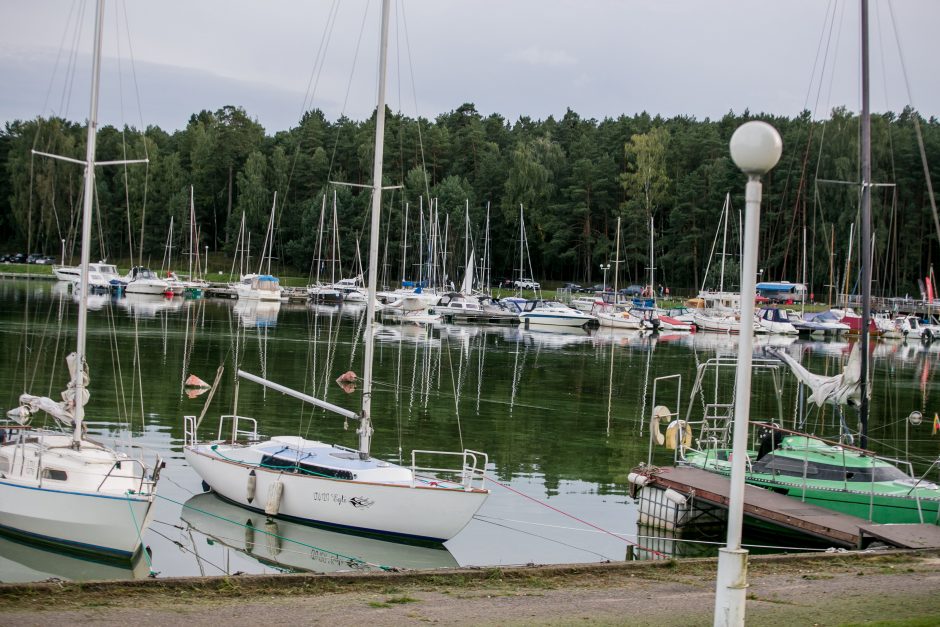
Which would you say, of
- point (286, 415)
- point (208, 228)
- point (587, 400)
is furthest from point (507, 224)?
point (286, 415)

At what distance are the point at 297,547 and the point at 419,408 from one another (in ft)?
54.7

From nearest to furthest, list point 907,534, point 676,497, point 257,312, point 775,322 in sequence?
point 907,534
point 676,497
point 257,312
point 775,322

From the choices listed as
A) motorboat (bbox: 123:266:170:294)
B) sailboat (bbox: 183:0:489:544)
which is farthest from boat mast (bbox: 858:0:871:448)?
motorboat (bbox: 123:266:170:294)

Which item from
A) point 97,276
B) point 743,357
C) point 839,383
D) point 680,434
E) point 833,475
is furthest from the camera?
point 97,276

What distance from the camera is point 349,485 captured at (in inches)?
717

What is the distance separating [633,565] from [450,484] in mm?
6090

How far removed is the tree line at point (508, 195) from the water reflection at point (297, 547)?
83.4m

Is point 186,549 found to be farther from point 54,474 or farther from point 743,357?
point 743,357

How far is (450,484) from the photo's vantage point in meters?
18.6

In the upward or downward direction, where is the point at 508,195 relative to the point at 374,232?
upward

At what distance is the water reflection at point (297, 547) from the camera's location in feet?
56.4

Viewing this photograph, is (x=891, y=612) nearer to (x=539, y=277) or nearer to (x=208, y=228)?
(x=539, y=277)

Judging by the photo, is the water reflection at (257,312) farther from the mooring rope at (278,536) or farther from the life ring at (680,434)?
the life ring at (680,434)

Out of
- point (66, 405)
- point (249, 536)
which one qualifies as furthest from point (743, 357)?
point (66, 405)
